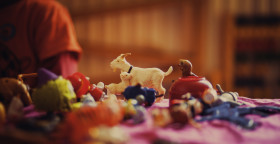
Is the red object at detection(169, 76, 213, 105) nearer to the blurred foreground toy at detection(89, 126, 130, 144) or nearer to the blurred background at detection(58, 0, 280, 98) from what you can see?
the blurred foreground toy at detection(89, 126, 130, 144)

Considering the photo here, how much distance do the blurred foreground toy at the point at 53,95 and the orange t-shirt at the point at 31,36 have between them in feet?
2.02

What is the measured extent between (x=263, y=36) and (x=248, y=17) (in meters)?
0.22

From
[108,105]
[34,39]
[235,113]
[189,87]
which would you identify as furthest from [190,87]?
[34,39]

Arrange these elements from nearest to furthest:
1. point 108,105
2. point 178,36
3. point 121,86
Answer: point 108,105
point 121,86
point 178,36

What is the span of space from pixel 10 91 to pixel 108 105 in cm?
29

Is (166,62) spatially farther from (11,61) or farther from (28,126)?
(28,126)

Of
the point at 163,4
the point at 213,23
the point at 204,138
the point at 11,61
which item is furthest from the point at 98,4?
the point at 204,138

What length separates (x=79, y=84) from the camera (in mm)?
699

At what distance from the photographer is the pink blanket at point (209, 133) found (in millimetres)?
470

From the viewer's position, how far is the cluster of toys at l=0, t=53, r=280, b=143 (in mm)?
464

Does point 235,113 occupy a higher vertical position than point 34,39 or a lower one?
lower

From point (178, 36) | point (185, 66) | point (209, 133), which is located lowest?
point (209, 133)

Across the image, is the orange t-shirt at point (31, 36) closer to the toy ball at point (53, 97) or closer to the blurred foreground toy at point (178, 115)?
the toy ball at point (53, 97)

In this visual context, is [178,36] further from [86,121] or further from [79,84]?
[86,121]
